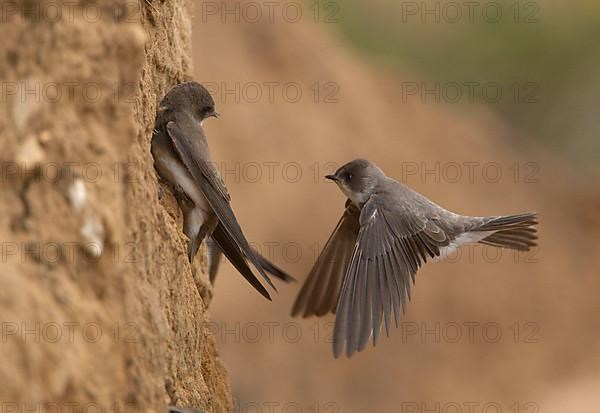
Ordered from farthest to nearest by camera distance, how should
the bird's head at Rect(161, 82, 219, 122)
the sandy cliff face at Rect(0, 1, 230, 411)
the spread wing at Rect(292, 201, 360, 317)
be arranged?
the spread wing at Rect(292, 201, 360, 317), the bird's head at Rect(161, 82, 219, 122), the sandy cliff face at Rect(0, 1, 230, 411)

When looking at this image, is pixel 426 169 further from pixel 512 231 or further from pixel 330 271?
pixel 330 271

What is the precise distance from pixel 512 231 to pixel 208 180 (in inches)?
98.7

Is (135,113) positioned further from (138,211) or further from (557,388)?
(557,388)

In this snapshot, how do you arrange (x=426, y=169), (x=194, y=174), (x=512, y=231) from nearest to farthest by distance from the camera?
(x=194, y=174) → (x=512, y=231) → (x=426, y=169)

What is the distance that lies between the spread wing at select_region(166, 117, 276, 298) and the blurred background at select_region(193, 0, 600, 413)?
767 centimetres

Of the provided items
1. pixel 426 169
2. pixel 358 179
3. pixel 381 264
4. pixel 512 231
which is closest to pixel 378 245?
pixel 381 264

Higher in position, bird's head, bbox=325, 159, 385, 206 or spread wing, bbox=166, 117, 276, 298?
bird's head, bbox=325, 159, 385, 206

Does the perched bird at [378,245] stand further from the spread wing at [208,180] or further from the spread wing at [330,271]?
the spread wing at [208,180]

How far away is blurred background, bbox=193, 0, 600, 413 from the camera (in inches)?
546

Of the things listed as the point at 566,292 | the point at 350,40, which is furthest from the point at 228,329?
the point at 350,40

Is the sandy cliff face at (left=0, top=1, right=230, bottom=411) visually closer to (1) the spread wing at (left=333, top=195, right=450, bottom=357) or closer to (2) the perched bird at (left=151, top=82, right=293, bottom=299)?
(2) the perched bird at (left=151, top=82, right=293, bottom=299)

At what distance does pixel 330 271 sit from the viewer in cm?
714

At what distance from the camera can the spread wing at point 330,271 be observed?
7117 millimetres

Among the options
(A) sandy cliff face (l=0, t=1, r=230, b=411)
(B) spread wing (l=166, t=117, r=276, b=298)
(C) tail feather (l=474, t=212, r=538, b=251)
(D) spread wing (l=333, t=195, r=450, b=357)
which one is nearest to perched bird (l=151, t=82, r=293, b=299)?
(B) spread wing (l=166, t=117, r=276, b=298)
